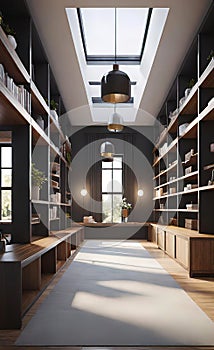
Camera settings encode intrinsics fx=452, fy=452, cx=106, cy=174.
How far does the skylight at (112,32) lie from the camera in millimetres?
7500

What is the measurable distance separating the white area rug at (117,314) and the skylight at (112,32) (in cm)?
414

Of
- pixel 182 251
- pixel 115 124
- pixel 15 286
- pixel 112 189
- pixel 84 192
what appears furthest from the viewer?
pixel 112 189

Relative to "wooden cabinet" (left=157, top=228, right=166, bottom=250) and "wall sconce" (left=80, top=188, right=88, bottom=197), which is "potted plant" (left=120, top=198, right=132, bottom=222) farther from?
"wooden cabinet" (left=157, top=228, right=166, bottom=250)

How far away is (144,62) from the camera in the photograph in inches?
352

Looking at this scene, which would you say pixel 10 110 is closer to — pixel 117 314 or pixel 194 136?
pixel 117 314

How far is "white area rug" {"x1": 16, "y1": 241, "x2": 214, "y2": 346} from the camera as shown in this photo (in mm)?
3248

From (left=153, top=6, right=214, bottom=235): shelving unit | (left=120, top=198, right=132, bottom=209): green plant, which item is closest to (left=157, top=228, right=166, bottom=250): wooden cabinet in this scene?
(left=153, top=6, right=214, bottom=235): shelving unit

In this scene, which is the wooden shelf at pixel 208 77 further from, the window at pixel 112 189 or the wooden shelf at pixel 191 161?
the window at pixel 112 189

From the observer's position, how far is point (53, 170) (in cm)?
970

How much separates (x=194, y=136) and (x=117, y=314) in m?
5.14

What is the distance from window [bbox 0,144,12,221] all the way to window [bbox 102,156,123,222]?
3176mm

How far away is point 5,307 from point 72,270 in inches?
133

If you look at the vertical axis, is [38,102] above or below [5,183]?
above

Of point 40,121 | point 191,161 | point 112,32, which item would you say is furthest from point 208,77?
point 112,32
